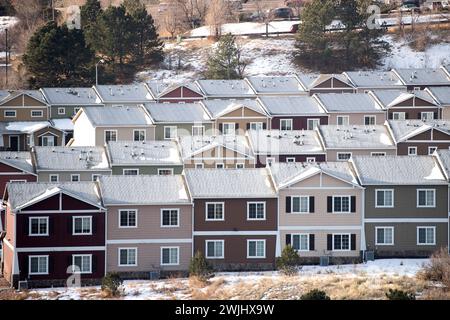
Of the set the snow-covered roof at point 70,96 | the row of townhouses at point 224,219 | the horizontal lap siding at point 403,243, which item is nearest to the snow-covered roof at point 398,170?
the row of townhouses at point 224,219

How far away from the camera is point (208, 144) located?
2514 inches

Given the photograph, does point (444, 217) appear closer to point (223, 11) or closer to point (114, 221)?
point (114, 221)

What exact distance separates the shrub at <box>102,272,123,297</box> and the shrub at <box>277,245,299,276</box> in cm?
632

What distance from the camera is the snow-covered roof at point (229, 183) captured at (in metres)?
52.2

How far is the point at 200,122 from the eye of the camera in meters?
77.1

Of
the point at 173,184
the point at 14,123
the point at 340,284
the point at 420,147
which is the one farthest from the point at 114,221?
the point at 14,123

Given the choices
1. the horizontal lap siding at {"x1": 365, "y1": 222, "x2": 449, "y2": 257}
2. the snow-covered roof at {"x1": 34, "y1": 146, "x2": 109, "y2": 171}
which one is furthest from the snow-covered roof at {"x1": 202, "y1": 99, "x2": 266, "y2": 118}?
the horizontal lap siding at {"x1": 365, "y1": 222, "x2": 449, "y2": 257}

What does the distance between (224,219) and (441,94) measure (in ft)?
119

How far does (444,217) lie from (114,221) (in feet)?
42.5

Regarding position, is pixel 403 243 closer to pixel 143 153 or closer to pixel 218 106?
pixel 143 153

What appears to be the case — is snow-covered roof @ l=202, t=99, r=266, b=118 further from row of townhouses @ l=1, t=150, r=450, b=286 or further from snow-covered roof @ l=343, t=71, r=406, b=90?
row of townhouses @ l=1, t=150, r=450, b=286

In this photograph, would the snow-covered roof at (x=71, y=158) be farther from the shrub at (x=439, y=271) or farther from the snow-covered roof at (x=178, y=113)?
the shrub at (x=439, y=271)

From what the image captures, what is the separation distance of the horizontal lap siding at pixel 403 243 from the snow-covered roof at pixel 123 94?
36369 millimetres

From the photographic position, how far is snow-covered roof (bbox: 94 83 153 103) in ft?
286
